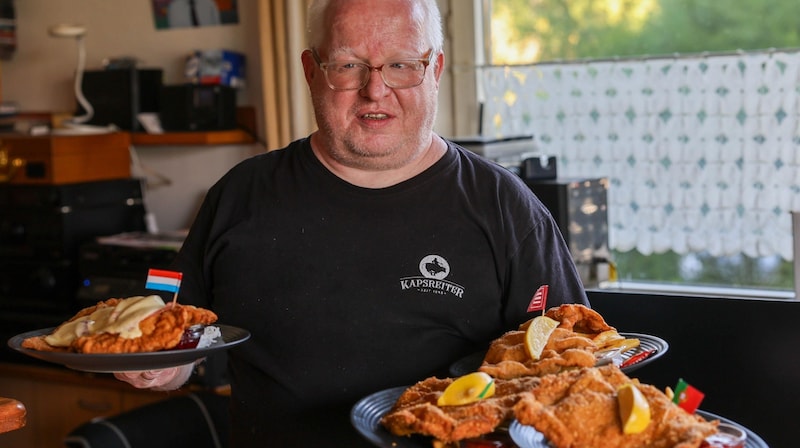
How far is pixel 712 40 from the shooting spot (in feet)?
10.3

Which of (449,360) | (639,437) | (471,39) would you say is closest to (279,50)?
(471,39)

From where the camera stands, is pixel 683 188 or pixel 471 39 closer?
pixel 683 188

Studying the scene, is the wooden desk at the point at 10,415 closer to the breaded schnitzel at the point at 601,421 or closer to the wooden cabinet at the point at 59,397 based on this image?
the breaded schnitzel at the point at 601,421

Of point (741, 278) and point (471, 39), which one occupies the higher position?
point (471, 39)

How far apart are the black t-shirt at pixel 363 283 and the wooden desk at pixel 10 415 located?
39 cm

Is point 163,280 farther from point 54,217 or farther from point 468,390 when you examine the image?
point 54,217

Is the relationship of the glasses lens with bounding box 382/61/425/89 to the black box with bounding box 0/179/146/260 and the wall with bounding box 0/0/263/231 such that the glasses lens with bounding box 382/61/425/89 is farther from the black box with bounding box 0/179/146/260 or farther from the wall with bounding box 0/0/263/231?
the black box with bounding box 0/179/146/260

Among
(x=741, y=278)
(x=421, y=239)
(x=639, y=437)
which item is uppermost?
(x=421, y=239)

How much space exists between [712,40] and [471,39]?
80 centimetres

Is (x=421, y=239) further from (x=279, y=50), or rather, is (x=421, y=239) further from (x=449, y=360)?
(x=279, y=50)

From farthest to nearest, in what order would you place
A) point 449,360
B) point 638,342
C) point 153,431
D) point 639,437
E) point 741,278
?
point 741,278
point 153,431
point 449,360
point 638,342
point 639,437

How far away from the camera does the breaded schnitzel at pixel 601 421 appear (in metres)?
1.20

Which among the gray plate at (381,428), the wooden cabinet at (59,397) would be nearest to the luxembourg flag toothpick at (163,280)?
the gray plate at (381,428)

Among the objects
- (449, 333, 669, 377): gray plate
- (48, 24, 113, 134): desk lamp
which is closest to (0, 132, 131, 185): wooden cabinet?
(48, 24, 113, 134): desk lamp
